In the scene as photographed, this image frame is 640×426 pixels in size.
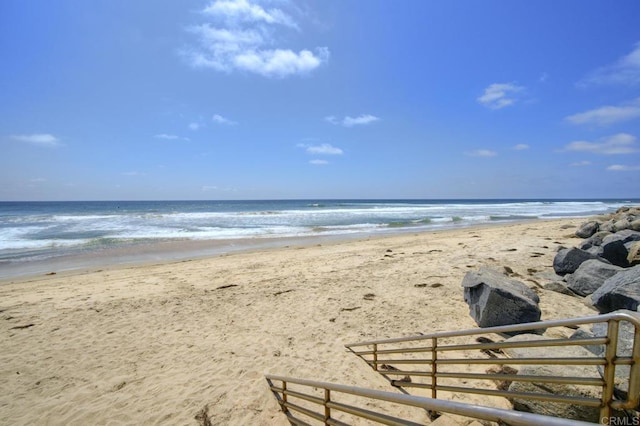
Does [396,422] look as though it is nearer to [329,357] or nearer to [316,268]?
[329,357]

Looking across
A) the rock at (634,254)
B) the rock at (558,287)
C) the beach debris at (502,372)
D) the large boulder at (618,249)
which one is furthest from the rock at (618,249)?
the beach debris at (502,372)

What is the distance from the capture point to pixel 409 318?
623 centimetres

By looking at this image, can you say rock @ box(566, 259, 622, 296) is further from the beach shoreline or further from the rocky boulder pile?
the beach shoreline

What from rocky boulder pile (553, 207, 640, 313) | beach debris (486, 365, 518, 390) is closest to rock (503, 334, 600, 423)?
beach debris (486, 365, 518, 390)

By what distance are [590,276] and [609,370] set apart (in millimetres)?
6519

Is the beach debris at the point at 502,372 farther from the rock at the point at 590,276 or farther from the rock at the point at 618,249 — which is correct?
the rock at the point at 618,249

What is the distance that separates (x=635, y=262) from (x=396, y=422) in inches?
354

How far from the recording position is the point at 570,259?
783cm

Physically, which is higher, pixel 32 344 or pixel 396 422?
pixel 396 422

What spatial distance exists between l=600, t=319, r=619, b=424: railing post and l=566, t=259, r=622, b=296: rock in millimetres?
6303

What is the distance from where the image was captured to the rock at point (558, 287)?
6.86 meters

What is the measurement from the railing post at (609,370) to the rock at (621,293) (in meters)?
4.10

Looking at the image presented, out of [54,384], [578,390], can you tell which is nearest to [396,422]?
[578,390]

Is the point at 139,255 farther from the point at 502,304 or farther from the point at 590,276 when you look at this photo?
the point at 590,276
